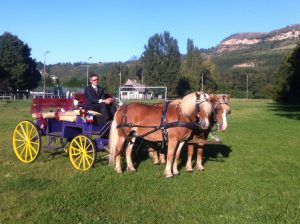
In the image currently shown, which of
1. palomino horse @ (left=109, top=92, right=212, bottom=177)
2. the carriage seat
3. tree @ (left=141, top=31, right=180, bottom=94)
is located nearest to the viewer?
palomino horse @ (left=109, top=92, right=212, bottom=177)

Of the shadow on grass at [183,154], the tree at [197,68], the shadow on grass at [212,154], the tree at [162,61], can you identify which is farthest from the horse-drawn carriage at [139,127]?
the tree at [197,68]

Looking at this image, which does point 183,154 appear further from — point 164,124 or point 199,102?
point 199,102

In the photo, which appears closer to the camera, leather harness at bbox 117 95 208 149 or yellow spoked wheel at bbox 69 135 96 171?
leather harness at bbox 117 95 208 149

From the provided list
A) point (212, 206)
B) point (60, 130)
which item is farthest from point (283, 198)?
point (60, 130)

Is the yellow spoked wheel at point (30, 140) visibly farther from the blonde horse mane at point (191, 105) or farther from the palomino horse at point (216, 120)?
the blonde horse mane at point (191, 105)

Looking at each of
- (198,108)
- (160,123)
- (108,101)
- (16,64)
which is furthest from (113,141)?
(16,64)

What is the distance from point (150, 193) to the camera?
8.59 meters

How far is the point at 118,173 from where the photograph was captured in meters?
10.4

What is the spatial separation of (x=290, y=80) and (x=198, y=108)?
4225 centimetres

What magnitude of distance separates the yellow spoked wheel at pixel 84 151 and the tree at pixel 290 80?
3637 cm

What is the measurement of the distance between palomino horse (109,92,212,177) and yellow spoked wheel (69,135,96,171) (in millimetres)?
518

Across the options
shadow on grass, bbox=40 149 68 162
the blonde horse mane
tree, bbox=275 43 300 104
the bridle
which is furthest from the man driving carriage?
tree, bbox=275 43 300 104

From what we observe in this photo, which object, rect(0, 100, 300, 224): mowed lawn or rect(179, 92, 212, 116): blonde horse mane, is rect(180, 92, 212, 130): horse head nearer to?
rect(179, 92, 212, 116): blonde horse mane

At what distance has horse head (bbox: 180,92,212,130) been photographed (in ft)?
31.9
